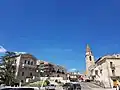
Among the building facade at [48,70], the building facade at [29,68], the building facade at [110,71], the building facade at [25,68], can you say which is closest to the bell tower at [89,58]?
the building facade at [48,70]

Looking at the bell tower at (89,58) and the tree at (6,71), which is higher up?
the bell tower at (89,58)

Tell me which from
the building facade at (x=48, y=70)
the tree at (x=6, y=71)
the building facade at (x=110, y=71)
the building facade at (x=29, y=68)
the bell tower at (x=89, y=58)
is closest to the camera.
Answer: the tree at (x=6, y=71)

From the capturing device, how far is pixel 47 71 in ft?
232

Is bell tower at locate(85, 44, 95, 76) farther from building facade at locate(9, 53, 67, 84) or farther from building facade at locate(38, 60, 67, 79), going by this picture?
building facade at locate(9, 53, 67, 84)

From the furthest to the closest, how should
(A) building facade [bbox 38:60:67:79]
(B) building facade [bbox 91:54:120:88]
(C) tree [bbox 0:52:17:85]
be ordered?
(A) building facade [bbox 38:60:67:79] < (B) building facade [bbox 91:54:120:88] < (C) tree [bbox 0:52:17:85]

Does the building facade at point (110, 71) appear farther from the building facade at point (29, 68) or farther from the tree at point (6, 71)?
the tree at point (6, 71)

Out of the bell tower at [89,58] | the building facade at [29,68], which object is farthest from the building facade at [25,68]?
the bell tower at [89,58]

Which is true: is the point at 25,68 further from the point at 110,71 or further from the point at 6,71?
the point at 110,71

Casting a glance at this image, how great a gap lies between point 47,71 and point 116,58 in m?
27.6

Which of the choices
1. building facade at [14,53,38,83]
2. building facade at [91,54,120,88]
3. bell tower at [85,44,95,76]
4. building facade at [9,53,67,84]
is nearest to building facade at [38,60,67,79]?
building facade at [9,53,67,84]

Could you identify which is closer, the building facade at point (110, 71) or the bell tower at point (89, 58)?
the building facade at point (110, 71)

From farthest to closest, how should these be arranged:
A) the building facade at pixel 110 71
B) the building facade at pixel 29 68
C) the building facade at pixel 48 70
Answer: the building facade at pixel 48 70, the building facade at pixel 29 68, the building facade at pixel 110 71

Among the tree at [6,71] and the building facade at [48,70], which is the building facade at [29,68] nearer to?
the building facade at [48,70]

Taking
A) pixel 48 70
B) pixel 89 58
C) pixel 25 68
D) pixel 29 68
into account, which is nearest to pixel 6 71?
pixel 25 68
